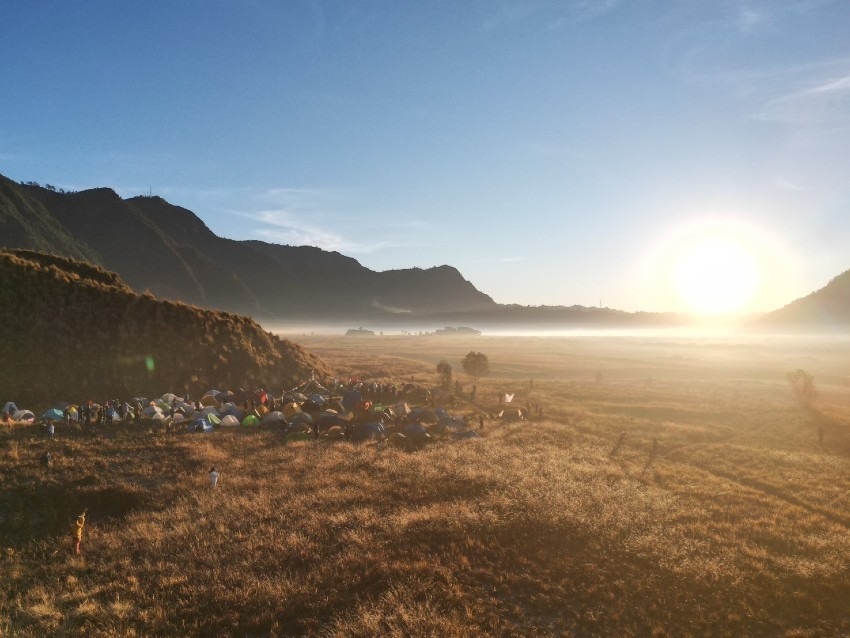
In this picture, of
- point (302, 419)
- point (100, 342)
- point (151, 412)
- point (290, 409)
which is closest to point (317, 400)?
point (290, 409)

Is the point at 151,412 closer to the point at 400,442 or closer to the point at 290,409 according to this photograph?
the point at 290,409

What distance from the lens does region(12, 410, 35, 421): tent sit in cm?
2664

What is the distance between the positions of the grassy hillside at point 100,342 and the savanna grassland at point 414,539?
904cm

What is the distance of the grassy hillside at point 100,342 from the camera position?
32125 millimetres

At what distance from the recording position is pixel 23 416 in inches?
1057

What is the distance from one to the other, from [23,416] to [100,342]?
31.1 feet

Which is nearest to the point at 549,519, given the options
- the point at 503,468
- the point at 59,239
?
the point at 503,468

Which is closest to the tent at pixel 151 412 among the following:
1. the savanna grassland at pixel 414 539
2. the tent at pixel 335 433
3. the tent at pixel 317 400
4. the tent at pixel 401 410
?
the savanna grassland at pixel 414 539

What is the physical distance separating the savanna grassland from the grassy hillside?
29.7ft

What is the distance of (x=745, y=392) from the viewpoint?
5994 cm

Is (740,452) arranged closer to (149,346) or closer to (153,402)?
(153,402)

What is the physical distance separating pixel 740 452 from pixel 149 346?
4378 cm

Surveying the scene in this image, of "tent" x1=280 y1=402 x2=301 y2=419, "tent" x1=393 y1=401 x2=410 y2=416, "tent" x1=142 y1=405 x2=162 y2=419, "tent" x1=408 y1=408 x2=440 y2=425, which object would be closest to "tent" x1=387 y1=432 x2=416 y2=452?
"tent" x1=408 y1=408 x2=440 y2=425

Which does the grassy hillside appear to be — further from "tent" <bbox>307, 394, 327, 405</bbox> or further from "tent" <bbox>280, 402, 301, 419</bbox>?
"tent" <bbox>280, 402, 301, 419</bbox>
